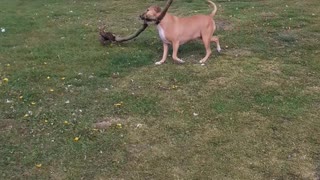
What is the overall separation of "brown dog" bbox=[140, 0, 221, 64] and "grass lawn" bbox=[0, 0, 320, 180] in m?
0.30

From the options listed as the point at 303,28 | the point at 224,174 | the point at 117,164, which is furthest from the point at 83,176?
the point at 303,28

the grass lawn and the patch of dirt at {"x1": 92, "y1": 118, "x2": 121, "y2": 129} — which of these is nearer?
the grass lawn

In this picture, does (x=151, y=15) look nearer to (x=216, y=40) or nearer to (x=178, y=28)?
(x=178, y=28)

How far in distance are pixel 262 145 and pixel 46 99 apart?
9.17ft

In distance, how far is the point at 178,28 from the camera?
24.7ft

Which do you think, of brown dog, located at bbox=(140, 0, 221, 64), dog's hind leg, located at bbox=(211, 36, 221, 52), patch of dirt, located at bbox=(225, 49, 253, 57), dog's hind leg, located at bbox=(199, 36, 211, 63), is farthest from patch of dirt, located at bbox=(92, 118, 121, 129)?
patch of dirt, located at bbox=(225, 49, 253, 57)

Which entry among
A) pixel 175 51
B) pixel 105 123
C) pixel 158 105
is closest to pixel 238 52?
pixel 175 51

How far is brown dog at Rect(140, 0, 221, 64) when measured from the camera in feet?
24.6

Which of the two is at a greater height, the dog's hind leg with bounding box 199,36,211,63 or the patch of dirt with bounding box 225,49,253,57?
the dog's hind leg with bounding box 199,36,211,63

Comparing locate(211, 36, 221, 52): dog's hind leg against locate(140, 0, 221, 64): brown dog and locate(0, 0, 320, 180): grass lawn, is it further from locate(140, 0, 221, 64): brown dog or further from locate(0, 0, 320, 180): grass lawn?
locate(140, 0, 221, 64): brown dog

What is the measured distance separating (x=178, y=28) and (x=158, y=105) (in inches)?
65.5

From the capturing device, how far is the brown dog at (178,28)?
295 inches

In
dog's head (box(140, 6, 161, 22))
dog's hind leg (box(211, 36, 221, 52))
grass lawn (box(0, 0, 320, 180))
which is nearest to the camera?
grass lawn (box(0, 0, 320, 180))

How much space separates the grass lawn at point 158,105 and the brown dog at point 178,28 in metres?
0.30
